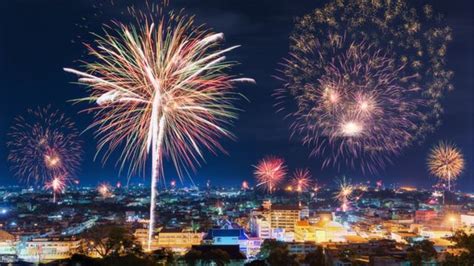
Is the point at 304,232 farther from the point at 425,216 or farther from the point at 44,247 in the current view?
the point at 425,216

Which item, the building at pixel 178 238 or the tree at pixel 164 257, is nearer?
the tree at pixel 164 257

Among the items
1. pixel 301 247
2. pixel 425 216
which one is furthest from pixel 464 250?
pixel 425 216

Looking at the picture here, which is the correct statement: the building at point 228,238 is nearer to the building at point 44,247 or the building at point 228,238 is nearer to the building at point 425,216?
the building at point 44,247

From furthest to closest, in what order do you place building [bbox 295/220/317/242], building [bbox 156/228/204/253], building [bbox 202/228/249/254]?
building [bbox 295/220/317/242] → building [bbox 156/228/204/253] → building [bbox 202/228/249/254]

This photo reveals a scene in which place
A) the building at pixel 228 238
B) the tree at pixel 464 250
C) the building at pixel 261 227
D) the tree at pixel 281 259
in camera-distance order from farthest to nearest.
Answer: the building at pixel 261 227, the building at pixel 228 238, the tree at pixel 281 259, the tree at pixel 464 250

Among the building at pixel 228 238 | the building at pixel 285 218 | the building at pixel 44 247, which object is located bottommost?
the building at pixel 44 247

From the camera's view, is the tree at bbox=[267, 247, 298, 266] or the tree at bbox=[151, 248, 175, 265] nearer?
the tree at bbox=[151, 248, 175, 265]

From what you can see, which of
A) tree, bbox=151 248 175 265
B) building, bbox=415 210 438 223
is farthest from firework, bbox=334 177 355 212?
tree, bbox=151 248 175 265

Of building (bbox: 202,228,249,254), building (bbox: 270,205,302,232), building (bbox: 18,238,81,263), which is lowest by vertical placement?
building (bbox: 18,238,81,263)

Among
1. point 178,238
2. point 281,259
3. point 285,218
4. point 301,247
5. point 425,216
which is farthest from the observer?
point 425,216

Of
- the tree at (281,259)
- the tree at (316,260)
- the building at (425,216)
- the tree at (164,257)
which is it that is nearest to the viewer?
Result: the tree at (164,257)

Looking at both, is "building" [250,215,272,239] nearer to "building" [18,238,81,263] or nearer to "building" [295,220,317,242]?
"building" [295,220,317,242]

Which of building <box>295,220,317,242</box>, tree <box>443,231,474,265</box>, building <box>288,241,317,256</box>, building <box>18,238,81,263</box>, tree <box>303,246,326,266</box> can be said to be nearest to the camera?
tree <box>443,231,474,265</box>

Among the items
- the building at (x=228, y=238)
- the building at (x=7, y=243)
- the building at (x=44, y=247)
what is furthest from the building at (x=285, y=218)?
the building at (x=7, y=243)
